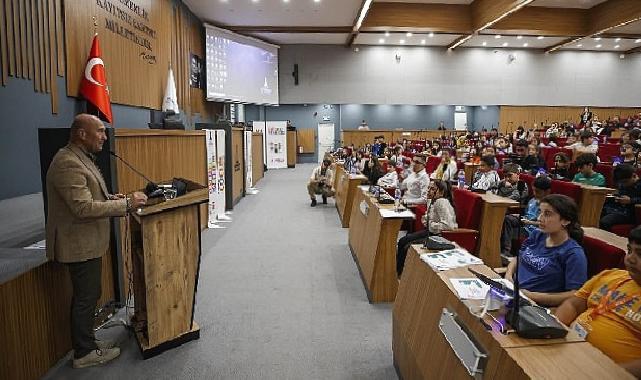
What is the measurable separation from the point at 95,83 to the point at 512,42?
17339 mm

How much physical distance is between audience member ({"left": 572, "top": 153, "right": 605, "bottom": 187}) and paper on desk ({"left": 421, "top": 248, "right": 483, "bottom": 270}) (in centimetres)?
395

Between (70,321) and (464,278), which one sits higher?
(464,278)

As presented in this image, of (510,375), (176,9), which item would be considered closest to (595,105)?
(176,9)

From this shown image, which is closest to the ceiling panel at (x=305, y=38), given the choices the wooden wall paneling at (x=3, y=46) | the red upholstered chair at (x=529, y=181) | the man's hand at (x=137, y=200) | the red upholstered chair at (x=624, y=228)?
the red upholstered chair at (x=529, y=181)

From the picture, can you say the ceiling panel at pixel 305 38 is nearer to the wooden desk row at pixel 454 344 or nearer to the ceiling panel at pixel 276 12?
the ceiling panel at pixel 276 12

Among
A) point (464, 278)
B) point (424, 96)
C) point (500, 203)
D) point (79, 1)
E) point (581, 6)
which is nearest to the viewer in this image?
point (464, 278)

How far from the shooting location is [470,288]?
6.62 feet

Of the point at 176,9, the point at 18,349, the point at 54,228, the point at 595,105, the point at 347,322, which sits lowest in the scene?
the point at 347,322

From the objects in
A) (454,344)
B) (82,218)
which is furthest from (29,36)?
(454,344)

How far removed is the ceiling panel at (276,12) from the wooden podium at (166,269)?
32.8 ft

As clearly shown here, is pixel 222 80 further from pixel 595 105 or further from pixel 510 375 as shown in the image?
pixel 595 105

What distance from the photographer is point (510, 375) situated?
4.65ft

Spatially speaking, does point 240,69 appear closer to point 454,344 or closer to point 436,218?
point 436,218

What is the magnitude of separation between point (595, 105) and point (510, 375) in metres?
22.9
